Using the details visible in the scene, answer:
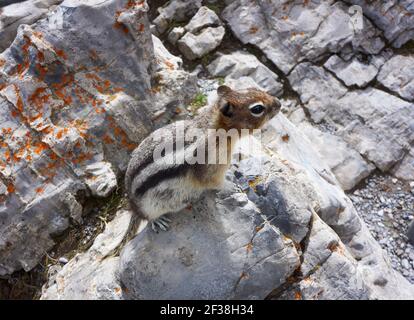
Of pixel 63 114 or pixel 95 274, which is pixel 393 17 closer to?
pixel 63 114

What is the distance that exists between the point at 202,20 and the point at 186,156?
6.10 metres

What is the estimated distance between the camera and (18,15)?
27.9 feet

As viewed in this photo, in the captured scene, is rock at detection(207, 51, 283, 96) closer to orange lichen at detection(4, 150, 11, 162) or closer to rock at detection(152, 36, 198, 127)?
rock at detection(152, 36, 198, 127)

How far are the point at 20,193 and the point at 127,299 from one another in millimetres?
2746

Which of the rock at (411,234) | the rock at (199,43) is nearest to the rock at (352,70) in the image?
the rock at (199,43)

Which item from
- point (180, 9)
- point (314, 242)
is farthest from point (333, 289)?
point (180, 9)

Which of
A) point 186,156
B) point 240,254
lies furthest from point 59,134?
point 240,254

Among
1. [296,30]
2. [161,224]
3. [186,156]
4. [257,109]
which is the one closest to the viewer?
[186,156]

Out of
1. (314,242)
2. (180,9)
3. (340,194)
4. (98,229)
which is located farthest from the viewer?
(180,9)

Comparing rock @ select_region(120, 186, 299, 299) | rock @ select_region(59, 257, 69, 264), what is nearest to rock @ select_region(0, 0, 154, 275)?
rock @ select_region(59, 257, 69, 264)

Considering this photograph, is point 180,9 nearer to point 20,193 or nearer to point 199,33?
point 199,33

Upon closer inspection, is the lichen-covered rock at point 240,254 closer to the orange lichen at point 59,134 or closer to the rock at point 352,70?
the orange lichen at point 59,134

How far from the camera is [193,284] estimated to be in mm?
5297

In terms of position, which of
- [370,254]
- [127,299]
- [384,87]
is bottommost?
[370,254]
